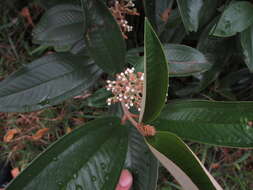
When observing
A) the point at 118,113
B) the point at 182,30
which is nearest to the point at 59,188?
the point at 118,113

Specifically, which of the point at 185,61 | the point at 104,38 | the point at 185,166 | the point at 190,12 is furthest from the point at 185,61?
the point at 185,166

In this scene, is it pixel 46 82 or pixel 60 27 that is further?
pixel 60 27

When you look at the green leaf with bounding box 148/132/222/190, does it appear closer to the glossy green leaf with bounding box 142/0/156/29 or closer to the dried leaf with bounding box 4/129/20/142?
the glossy green leaf with bounding box 142/0/156/29

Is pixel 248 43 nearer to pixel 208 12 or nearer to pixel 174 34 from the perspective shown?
pixel 208 12

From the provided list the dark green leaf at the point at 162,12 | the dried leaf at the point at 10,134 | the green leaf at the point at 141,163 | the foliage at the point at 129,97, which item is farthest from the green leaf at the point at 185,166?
the dried leaf at the point at 10,134

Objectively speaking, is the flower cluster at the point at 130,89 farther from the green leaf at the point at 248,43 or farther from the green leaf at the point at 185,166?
the green leaf at the point at 248,43
